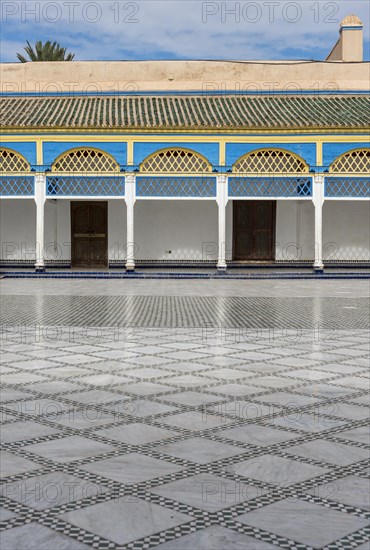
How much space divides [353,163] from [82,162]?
5.87 m

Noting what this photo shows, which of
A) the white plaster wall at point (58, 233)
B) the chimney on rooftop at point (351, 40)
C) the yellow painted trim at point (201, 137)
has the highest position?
the chimney on rooftop at point (351, 40)

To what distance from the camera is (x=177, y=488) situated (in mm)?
2891

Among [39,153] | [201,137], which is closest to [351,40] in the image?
[201,137]

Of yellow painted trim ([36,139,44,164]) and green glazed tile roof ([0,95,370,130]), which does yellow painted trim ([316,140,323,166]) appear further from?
yellow painted trim ([36,139,44,164])

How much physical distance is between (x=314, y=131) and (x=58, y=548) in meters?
14.9

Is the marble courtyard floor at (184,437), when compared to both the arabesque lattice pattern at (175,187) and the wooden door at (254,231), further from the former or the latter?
the wooden door at (254,231)

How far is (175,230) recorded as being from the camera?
18500mm

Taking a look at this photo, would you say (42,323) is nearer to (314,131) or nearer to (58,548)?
(58,548)

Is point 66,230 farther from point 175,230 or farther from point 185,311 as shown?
point 185,311

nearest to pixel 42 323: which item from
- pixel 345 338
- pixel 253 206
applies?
pixel 345 338

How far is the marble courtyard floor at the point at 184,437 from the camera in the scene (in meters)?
2.53

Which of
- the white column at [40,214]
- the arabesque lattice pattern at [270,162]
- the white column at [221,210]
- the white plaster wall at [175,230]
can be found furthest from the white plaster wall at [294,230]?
the white column at [40,214]

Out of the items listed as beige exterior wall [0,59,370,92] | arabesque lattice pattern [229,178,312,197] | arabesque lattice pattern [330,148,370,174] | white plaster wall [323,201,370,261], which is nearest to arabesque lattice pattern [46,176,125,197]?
arabesque lattice pattern [229,178,312,197]

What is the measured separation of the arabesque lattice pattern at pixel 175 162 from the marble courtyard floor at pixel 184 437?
29.9ft
